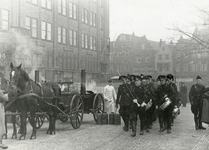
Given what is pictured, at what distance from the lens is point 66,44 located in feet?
122

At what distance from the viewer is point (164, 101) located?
1104cm

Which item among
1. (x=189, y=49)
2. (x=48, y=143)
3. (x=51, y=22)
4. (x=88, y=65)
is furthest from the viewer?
(x=88, y=65)

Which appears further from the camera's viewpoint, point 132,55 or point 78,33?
point 132,55

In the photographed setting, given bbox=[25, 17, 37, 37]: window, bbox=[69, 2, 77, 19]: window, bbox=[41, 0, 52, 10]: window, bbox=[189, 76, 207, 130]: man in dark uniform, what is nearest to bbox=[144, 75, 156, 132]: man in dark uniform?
bbox=[189, 76, 207, 130]: man in dark uniform

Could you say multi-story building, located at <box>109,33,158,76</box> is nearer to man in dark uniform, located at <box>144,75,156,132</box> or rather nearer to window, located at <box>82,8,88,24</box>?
window, located at <box>82,8,88,24</box>

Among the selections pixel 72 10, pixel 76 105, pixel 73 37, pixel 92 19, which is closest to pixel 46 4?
pixel 72 10

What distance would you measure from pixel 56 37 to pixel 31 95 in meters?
26.1

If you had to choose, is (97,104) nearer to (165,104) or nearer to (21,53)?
(165,104)

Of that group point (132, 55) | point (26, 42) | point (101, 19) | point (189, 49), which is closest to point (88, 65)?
point (101, 19)

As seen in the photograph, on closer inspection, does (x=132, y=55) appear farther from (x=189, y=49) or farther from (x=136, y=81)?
(x=136, y=81)

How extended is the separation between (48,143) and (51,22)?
27.0 meters

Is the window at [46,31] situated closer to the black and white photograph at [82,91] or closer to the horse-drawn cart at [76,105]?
the black and white photograph at [82,91]

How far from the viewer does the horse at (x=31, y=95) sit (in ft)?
29.2

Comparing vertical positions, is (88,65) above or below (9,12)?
below
